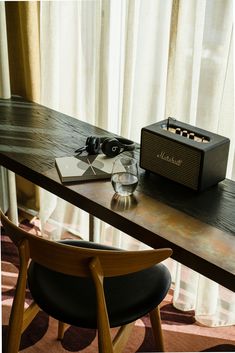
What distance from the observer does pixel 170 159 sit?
167cm

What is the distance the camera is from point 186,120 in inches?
80.8

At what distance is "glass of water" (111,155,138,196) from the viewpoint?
5.47 feet

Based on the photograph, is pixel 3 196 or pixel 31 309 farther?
pixel 3 196

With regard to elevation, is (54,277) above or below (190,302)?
above

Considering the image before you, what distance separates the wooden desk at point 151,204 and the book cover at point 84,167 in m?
0.02

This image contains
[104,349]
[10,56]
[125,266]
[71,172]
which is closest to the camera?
[125,266]

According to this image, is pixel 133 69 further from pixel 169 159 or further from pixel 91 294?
pixel 91 294

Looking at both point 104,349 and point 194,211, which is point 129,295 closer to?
point 104,349

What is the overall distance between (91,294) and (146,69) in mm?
921

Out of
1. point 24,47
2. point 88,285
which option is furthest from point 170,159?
point 24,47

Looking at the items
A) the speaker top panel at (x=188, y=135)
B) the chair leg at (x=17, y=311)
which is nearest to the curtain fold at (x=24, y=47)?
the speaker top panel at (x=188, y=135)

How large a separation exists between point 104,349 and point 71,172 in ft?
1.77

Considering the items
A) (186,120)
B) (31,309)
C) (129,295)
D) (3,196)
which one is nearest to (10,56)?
(3,196)

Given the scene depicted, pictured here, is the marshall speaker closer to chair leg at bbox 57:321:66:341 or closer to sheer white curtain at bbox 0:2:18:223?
chair leg at bbox 57:321:66:341
